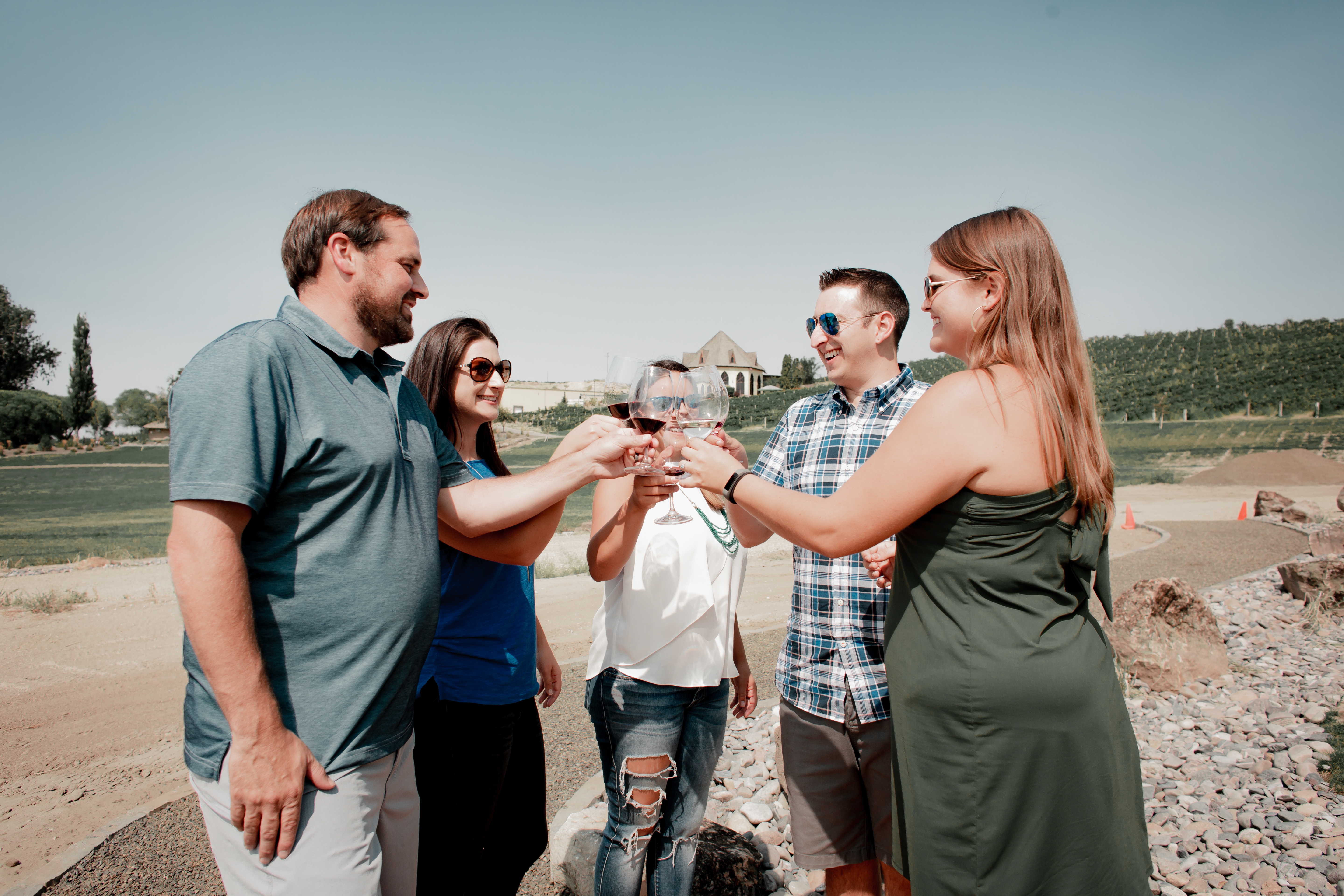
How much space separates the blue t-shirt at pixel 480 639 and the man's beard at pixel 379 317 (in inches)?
22.6

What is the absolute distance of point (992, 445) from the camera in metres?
1.70

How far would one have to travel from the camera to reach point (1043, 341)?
6.12ft

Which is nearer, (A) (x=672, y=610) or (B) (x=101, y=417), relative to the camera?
(A) (x=672, y=610)

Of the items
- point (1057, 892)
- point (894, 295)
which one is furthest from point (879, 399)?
point (1057, 892)

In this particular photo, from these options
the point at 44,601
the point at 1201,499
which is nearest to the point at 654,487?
the point at 44,601

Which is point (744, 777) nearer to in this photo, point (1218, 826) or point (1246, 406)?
point (1218, 826)

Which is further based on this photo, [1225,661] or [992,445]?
[1225,661]

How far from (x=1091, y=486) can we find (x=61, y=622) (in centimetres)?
1078

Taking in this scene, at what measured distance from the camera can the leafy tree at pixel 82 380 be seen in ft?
170

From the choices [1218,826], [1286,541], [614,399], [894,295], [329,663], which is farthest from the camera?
[1286,541]

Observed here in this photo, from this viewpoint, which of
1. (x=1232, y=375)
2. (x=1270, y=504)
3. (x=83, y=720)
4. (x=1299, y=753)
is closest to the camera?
(x=1299, y=753)

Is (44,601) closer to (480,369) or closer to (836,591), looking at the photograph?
(480,369)

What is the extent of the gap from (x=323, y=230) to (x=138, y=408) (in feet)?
389

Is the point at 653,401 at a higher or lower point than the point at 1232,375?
lower
